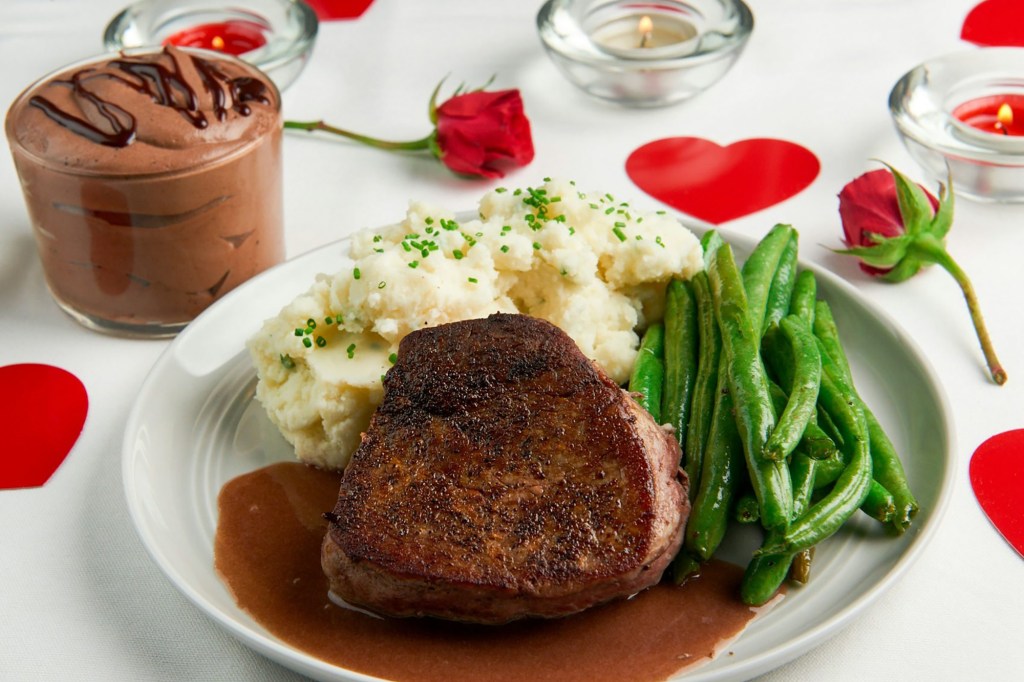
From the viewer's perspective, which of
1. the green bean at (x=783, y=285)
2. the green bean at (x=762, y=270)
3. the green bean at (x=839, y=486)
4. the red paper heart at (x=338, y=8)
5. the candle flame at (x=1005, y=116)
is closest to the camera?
the green bean at (x=839, y=486)

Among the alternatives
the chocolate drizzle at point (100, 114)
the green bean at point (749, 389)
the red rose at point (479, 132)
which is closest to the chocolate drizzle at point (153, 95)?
the chocolate drizzle at point (100, 114)

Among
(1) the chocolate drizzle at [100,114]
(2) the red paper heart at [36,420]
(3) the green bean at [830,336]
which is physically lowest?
(2) the red paper heart at [36,420]

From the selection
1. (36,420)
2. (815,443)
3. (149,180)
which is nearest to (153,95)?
(149,180)

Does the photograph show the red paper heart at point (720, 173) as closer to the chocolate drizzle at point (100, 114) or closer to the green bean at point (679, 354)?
the green bean at point (679, 354)

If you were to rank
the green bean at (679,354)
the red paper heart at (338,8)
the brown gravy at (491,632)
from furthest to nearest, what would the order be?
the red paper heart at (338,8) → the green bean at (679,354) → the brown gravy at (491,632)

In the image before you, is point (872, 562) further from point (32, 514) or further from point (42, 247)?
point (42, 247)

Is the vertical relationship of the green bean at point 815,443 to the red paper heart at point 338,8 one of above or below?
above

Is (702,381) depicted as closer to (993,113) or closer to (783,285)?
(783,285)
